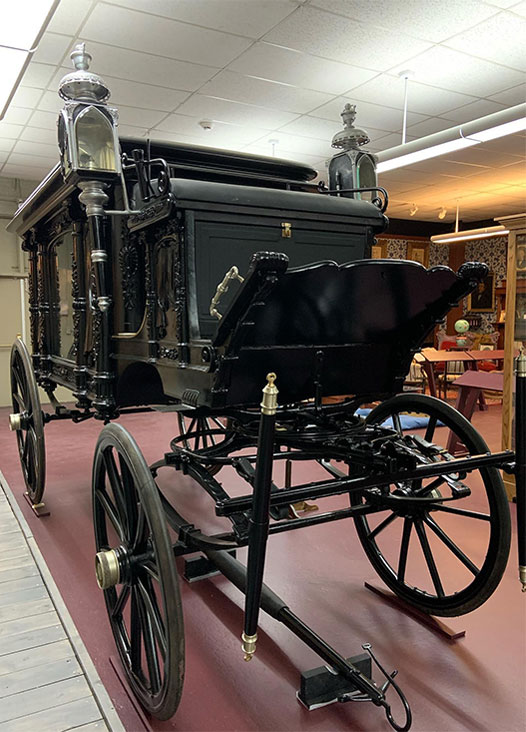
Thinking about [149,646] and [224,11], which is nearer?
[149,646]

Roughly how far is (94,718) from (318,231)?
5.90 ft

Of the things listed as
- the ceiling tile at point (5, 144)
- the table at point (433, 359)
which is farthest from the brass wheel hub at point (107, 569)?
the table at point (433, 359)

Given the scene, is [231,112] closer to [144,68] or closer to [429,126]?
[144,68]

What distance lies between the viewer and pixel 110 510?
1938 mm

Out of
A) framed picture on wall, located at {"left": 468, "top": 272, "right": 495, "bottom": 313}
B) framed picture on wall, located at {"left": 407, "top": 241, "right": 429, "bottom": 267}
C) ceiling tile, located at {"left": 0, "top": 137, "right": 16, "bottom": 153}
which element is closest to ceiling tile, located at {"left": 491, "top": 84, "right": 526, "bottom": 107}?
ceiling tile, located at {"left": 0, "top": 137, "right": 16, "bottom": 153}

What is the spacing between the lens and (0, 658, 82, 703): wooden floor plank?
6.13 feet

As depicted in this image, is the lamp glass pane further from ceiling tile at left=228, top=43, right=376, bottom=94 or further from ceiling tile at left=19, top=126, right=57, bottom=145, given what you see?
ceiling tile at left=19, top=126, right=57, bottom=145

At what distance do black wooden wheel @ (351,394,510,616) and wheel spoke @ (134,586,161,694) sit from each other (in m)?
0.83

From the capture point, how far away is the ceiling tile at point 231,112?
504 cm

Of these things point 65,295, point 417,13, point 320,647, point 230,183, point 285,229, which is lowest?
point 320,647

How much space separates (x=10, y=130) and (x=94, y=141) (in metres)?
4.22

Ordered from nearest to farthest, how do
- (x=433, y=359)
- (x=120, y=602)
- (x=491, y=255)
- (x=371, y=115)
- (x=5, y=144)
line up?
(x=120, y=602) < (x=371, y=115) < (x=5, y=144) < (x=433, y=359) < (x=491, y=255)

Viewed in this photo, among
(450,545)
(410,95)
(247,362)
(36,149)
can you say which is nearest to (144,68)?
(410,95)

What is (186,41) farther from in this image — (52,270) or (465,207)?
(465,207)
